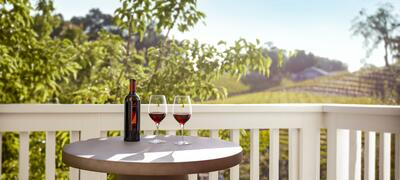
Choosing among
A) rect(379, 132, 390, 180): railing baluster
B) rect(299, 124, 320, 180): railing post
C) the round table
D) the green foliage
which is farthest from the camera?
the green foliage

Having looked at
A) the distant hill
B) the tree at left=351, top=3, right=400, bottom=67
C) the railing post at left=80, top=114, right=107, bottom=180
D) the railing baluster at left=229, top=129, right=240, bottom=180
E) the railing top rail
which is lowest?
the railing baluster at left=229, top=129, right=240, bottom=180

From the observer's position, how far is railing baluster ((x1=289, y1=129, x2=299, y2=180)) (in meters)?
2.86

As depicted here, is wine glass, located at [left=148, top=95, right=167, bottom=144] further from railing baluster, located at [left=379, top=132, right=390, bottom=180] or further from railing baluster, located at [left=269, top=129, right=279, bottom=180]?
railing baluster, located at [left=379, top=132, right=390, bottom=180]

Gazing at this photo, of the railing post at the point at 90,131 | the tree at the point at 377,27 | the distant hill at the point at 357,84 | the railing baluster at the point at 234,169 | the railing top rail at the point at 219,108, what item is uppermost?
the tree at the point at 377,27

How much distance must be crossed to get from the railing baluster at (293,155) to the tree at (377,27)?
5.45 ft

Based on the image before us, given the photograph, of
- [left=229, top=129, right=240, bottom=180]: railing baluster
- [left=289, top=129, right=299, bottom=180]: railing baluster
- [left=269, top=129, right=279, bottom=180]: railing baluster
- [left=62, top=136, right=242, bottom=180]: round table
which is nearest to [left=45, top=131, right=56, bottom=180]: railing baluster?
[left=62, top=136, right=242, bottom=180]: round table

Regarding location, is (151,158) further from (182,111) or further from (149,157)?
(182,111)

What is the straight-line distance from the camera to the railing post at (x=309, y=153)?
2.85 meters

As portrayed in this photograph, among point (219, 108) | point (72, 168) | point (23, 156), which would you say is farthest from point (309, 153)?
point (23, 156)

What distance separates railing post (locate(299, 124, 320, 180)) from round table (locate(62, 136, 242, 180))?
1138 millimetres

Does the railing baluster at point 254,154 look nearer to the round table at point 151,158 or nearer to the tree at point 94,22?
the round table at point 151,158

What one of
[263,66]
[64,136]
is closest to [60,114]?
[64,136]

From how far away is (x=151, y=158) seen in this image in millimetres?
1498

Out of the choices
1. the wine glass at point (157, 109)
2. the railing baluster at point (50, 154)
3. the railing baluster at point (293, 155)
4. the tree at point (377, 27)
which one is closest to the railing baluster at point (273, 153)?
the railing baluster at point (293, 155)
